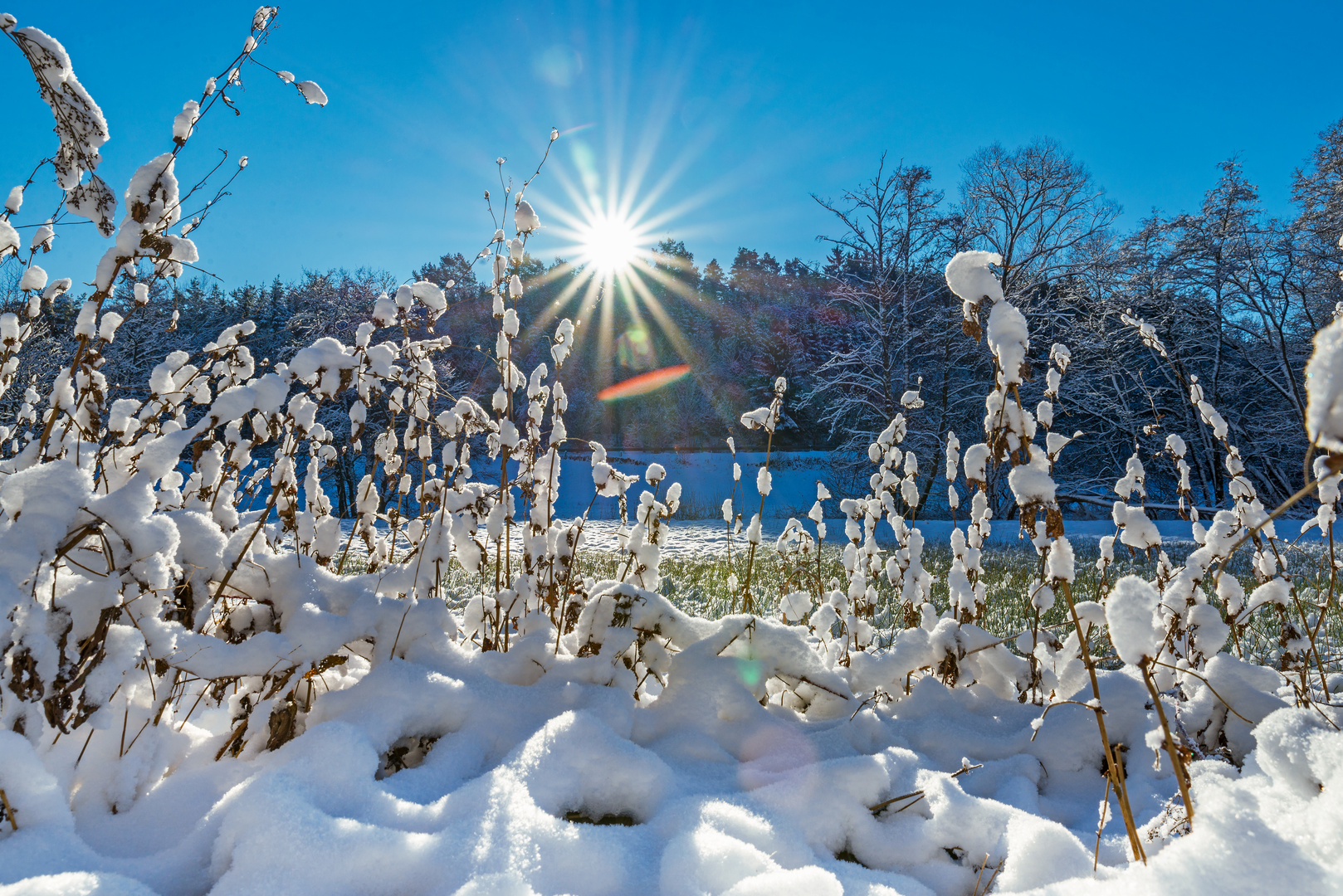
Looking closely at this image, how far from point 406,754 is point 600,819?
0.48 meters

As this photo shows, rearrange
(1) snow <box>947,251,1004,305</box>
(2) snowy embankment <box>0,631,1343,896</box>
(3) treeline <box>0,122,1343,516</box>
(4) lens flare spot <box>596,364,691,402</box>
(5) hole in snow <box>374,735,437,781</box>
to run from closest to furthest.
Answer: (2) snowy embankment <box>0,631,1343,896</box> → (1) snow <box>947,251,1004,305</box> → (5) hole in snow <box>374,735,437,781</box> → (3) treeline <box>0,122,1343,516</box> → (4) lens flare spot <box>596,364,691,402</box>

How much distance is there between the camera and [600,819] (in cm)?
123

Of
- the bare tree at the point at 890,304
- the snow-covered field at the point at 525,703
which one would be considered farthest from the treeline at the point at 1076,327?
the snow-covered field at the point at 525,703

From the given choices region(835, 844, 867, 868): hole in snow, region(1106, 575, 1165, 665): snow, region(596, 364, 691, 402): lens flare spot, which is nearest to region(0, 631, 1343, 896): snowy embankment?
region(835, 844, 867, 868): hole in snow

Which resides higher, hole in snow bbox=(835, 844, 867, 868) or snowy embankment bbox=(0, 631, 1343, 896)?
snowy embankment bbox=(0, 631, 1343, 896)

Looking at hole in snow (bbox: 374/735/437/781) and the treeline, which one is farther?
the treeline

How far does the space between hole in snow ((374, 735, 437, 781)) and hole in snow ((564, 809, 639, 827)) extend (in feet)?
1.19

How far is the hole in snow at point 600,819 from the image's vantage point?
122 cm

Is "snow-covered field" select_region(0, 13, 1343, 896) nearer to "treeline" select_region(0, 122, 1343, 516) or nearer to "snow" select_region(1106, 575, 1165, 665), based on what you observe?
"snow" select_region(1106, 575, 1165, 665)

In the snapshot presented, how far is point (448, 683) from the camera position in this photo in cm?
148

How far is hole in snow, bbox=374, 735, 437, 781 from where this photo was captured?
1337 mm

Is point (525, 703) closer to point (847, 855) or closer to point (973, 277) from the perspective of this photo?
point (847, 855)

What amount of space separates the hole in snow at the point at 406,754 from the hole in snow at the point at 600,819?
0.36 m

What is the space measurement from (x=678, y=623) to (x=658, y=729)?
31 centimetres
